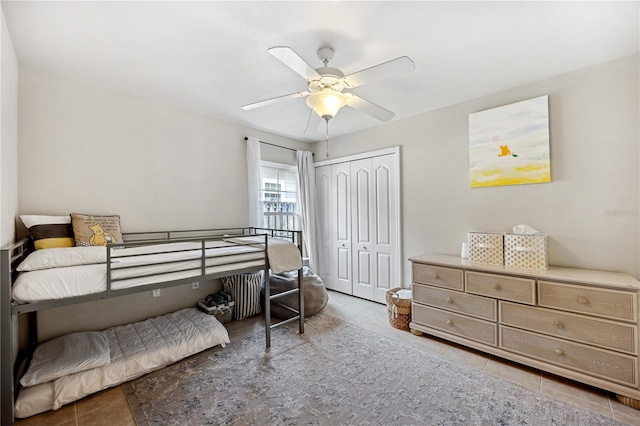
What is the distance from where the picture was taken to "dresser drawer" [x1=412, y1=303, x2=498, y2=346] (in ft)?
7.87

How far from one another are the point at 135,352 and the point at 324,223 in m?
3.04

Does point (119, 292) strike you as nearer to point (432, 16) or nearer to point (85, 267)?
point (85, 267)

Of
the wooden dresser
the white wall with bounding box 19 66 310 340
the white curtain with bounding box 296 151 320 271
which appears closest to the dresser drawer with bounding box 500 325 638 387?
the wooden dresser

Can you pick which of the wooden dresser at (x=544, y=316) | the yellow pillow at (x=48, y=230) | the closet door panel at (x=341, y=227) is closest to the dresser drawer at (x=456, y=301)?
the wooden dresser at (x=544, y=316)

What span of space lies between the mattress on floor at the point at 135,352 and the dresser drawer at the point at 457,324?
6.64 ft

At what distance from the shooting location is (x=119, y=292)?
6.23ft

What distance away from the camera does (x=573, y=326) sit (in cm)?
202

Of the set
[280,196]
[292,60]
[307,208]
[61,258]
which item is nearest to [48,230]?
[61,258]

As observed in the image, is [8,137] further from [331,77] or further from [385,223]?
[385,223]

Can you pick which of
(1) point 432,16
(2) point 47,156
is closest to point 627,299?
(1) point 432,16

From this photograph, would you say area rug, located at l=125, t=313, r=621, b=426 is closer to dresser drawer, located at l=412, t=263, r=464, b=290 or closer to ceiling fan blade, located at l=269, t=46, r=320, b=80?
dresser drawer, located at l=412, t=263, r=464, b=290

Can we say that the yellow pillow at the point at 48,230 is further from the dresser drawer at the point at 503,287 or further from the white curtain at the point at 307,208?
the dresser drawer at the point at 503,287

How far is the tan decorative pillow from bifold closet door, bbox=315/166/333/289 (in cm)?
282

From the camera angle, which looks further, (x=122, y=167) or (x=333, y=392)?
(x=122, y=167)
